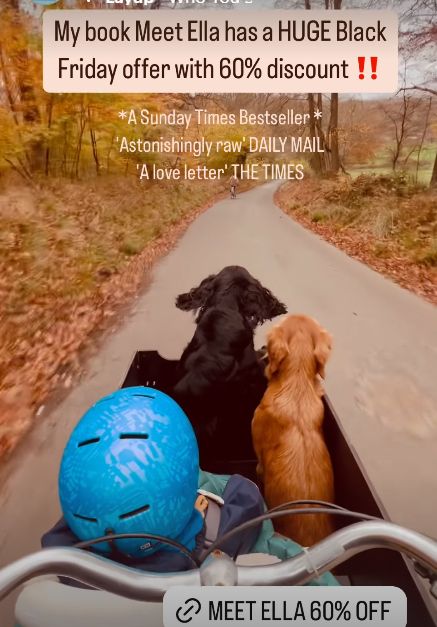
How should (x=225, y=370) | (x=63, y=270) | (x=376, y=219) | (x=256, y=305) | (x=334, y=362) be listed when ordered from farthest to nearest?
(x=376, y=219), (x=63, y=270), (x=334, y=362), (x=256, y=305), (x=225, y=370)

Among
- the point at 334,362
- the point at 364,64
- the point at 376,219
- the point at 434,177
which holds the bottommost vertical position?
the point at 334,362

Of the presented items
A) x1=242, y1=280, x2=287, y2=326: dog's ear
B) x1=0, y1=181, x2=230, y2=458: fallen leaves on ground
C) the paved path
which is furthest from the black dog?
x1=0, y1=181, x2=230, y2=458: fallen leaves on ground

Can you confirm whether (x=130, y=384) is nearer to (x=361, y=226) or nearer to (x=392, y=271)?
(x=392, y=271)

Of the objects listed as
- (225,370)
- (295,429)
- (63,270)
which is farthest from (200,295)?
(63,270)

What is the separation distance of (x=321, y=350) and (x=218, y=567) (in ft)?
4.55

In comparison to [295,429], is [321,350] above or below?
above

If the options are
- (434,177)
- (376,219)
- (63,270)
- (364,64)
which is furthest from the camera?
(376,219)

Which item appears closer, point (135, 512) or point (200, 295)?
point (135, 512)

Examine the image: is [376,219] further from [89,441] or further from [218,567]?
[218,567]

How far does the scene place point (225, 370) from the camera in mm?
2346

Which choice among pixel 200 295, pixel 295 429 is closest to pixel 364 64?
pixel 200 295

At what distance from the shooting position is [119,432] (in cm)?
107

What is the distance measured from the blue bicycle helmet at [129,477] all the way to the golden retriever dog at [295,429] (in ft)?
2.11

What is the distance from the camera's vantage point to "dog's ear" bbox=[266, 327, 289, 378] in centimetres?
197
